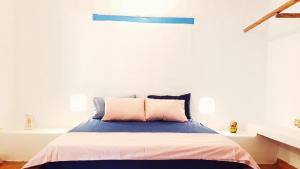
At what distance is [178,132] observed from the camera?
277 centimetres

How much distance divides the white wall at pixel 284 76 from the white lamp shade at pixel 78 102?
2.52 metres

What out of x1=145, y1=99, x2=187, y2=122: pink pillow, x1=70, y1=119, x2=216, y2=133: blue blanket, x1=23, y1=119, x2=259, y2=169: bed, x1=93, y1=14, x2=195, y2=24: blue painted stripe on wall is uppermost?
x1=93, y1=14, x2=195, y2=24: blue painted stripe on wall

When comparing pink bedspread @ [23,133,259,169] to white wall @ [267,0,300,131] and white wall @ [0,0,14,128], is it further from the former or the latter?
white wall @ [0,0,14,128]

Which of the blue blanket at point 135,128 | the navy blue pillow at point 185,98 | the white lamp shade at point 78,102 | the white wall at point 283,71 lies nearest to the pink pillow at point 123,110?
the blue blanket at point 135,128

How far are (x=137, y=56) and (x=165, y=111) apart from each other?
0.94 m

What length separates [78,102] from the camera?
3.95 m

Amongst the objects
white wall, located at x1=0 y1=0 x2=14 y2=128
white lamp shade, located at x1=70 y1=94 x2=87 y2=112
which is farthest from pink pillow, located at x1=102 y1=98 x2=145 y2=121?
white wall, located at x1=0 y1=0 x2=14 y2=128

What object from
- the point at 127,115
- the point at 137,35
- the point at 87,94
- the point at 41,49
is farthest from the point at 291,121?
the point at 41,49

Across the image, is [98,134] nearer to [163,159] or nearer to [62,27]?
[163,159]

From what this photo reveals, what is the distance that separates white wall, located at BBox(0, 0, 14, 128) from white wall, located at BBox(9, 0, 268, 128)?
9 centimetres

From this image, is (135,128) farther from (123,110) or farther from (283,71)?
(283,71)

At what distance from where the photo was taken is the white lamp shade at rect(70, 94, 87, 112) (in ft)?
13.0

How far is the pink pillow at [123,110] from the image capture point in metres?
3.45

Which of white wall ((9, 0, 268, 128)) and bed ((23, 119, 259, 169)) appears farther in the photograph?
white wall ((9, 0, 268, 128))
